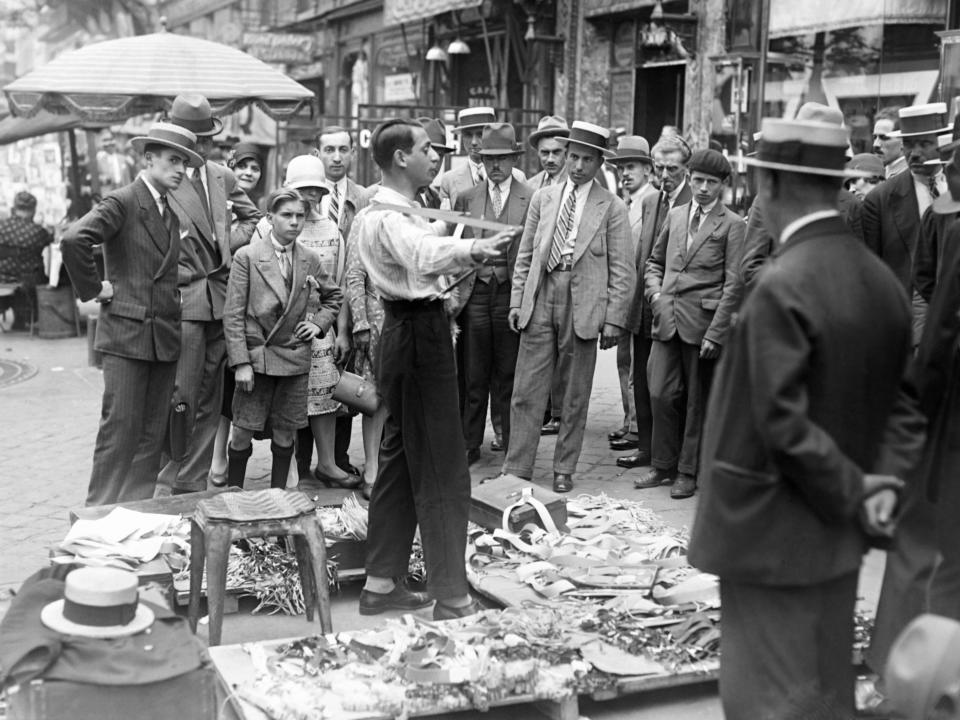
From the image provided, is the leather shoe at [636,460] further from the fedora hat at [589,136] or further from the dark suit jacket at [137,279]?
the dark suit jacket at [137,279]

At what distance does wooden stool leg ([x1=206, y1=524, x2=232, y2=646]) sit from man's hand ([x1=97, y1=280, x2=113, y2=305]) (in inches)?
73.0

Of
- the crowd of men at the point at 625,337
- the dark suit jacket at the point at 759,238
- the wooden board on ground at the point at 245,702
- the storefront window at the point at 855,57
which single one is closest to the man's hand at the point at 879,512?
the crowd of men at the point at 625,337

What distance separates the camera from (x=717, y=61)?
1330 centimetres

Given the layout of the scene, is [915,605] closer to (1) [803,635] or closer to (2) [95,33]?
(1) [803,635]

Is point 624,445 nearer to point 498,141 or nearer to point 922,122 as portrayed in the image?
point 498,141

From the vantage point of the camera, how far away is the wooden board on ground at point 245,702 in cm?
432

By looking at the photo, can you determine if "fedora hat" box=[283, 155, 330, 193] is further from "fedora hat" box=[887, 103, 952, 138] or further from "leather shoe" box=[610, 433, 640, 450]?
"fedora hat" box=[887, 103, 952, 138]

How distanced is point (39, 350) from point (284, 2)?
15879mm

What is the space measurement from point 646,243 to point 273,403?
2728 mm

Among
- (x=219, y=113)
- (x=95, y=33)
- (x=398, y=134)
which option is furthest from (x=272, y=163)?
(x=398, y=134)

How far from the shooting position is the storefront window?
1120cm

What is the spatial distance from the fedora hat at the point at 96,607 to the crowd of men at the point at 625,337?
5.46 feet

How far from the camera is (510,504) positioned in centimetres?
647

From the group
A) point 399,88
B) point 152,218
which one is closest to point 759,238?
point 152,218
